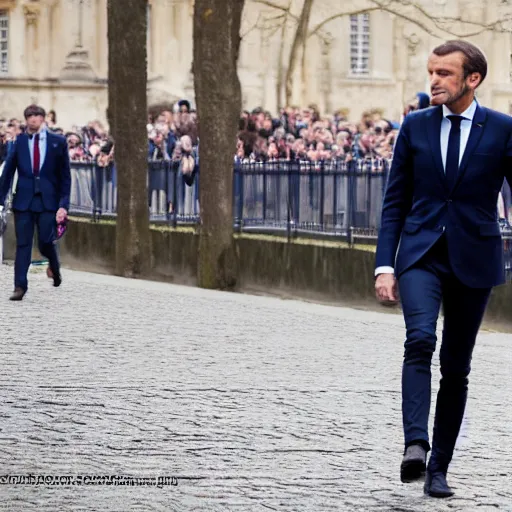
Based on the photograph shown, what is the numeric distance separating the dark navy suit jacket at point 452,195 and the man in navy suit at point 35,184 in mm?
9759

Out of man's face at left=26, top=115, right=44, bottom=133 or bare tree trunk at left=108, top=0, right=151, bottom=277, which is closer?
man's face at left=26, top=115, right=44, bottom=133

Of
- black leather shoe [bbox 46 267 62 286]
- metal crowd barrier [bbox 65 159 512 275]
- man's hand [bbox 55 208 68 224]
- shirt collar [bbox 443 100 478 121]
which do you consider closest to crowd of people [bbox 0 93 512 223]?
metal crowd barrier [bbox 65 159 512 275]

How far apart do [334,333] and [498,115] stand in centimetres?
724

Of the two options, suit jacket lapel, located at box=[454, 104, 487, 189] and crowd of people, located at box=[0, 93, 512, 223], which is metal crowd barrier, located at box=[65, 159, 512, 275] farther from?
suit jacket lapel, located at box=[454, 104, 487, 189]

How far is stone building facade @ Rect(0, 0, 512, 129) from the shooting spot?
188ft

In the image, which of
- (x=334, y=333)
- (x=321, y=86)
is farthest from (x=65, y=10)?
(x=334, y=333)

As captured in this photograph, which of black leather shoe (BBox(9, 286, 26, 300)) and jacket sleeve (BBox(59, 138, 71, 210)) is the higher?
jacket sleeve (BBox(59, 138, 71, 210))

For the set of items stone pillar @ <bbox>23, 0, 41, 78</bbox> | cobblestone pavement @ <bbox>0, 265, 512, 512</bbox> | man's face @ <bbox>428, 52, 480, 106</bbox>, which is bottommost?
cobblestone pavement @ <bbox>0, 265, 512, 512</bbox>

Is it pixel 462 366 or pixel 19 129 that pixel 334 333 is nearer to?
pixel 462 366

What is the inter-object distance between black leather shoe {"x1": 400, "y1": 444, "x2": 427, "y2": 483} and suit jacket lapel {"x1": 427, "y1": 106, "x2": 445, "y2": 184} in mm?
991

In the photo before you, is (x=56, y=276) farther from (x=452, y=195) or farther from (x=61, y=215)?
(x=452, y=195)

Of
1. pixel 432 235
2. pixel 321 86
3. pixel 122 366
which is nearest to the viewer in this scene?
pixel 432 235

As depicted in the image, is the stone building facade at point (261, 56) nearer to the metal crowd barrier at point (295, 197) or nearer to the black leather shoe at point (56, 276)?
the metal crowd barrier at point (295, 197)

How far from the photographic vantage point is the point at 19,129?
31125 millimetres
